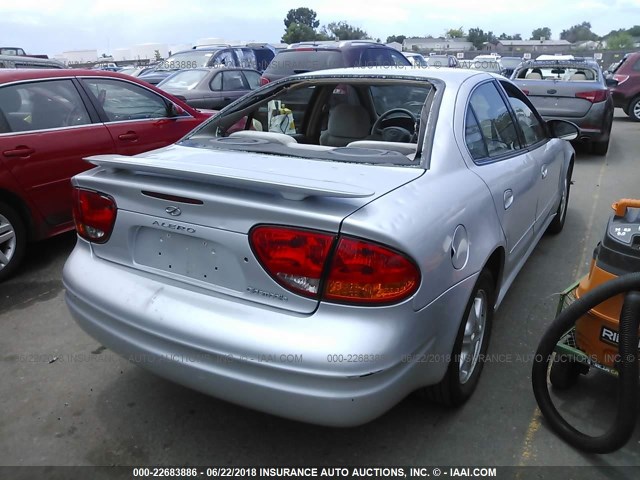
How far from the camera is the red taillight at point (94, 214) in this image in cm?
231

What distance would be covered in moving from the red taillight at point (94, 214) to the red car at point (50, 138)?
6.58ft

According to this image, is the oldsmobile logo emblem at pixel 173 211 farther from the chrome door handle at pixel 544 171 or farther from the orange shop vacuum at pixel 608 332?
the chrome door handle at pixel 544 171

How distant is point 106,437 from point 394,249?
1.62 meters

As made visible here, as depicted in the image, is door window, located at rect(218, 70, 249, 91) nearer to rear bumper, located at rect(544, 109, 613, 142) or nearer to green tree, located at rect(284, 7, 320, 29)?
rear bumper, located at rect(544, 109, 613, 142)

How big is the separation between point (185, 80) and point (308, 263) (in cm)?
909

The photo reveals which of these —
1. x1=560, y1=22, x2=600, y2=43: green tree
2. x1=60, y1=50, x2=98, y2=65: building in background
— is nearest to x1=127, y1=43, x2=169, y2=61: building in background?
x1=60, y1=50, x2=98, y2=65: building in background

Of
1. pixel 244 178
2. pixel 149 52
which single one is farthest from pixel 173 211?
pixel 149 52

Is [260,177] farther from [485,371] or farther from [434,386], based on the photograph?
[485,371]

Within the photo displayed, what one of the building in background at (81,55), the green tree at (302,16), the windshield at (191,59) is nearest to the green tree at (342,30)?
the green tree at (302,16)

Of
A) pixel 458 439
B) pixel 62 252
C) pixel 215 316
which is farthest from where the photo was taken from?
pixel 62 252

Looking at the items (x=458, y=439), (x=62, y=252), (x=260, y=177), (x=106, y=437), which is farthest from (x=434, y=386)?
(x=62, y=252)

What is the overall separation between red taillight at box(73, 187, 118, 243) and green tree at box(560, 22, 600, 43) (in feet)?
319

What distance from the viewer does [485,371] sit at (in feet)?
9.39

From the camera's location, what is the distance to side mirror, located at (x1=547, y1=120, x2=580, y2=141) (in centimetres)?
417
